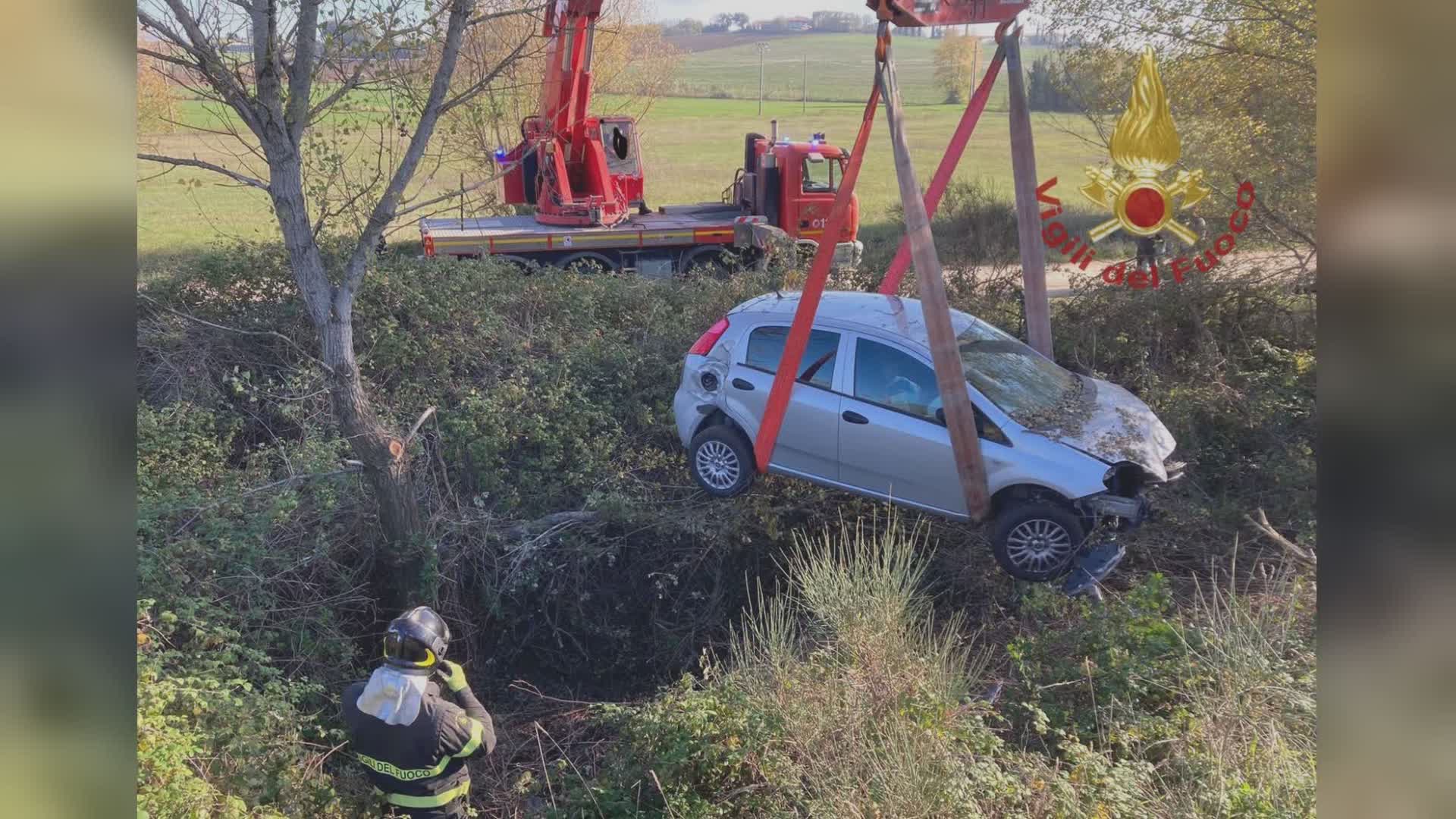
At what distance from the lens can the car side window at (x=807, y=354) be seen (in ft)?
23.4

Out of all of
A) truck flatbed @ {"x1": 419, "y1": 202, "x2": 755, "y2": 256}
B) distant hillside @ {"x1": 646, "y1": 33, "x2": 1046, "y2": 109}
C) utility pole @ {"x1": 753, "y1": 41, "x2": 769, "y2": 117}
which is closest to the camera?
truck flatbed @ {"x1": 419, "y1": 202, "x2": 755, "y2": 256}

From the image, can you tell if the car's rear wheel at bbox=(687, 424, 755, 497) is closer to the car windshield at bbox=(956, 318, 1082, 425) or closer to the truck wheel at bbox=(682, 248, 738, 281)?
the car windshield at bbox=(956, 318, 1082, 425)

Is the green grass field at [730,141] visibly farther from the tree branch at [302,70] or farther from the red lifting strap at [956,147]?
the tree branch at [302,70]

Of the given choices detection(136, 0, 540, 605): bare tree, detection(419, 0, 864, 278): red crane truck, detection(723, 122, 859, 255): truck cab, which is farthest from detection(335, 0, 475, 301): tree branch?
detection(723, 122, 859, 255): truck cab

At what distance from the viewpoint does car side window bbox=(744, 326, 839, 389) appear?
7.13 metres

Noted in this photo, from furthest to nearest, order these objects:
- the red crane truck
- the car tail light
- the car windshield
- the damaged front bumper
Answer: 1. the red crane truck
2. the car tail light
3. the car windshield
4. the damaged front bumper

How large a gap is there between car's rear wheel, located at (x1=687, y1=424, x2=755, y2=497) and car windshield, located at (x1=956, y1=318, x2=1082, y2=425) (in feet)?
5.88

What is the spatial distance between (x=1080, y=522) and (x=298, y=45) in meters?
5.93

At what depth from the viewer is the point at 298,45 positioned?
19.4ft
